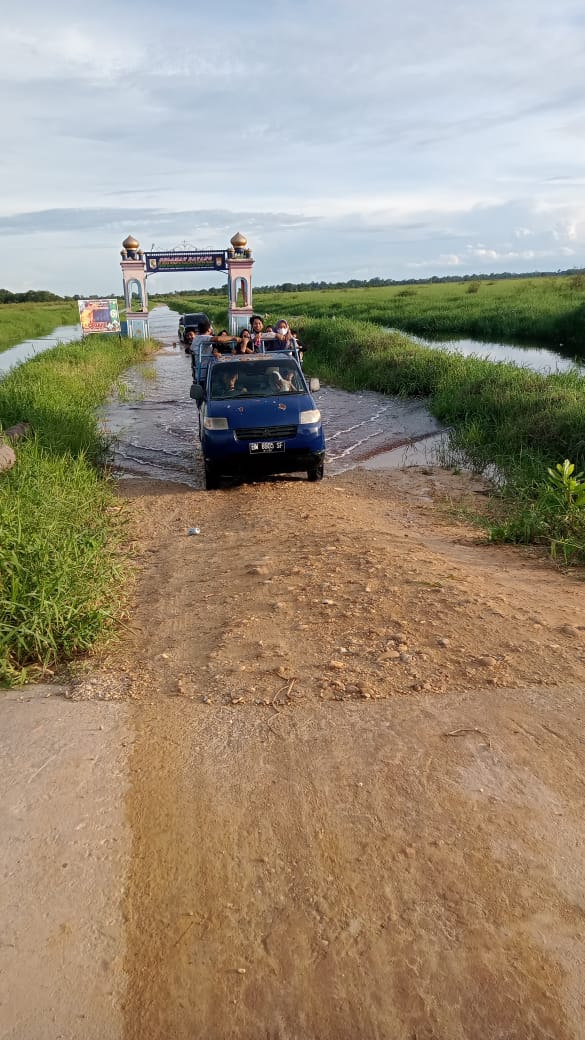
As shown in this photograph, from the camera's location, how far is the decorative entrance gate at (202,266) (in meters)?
31.3

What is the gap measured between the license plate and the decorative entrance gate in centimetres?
2288

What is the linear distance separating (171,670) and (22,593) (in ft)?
3.81

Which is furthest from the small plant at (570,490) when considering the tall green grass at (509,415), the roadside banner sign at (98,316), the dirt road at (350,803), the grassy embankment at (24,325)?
the grassy embankment at (24,325)

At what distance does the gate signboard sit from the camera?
3166 centimetres

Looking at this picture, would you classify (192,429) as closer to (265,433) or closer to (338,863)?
(265,433)

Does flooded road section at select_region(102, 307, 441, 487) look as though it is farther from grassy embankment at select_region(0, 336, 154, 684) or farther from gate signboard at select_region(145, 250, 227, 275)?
gate signboard at select_region(145, 250, 227, 275)

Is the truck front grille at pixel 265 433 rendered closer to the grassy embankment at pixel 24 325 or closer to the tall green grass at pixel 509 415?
the tall green grass at pixel 509 415

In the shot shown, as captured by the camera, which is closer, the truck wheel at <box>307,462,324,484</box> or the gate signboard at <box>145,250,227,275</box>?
Answer: the truck wheel at <box>307,462,324,484</box>

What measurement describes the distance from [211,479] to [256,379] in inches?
62.8

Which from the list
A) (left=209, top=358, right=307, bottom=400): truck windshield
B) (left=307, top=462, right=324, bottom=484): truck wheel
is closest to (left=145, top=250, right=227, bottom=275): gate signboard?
(left=209, top=358, right=307, bottom=400): truck windshield

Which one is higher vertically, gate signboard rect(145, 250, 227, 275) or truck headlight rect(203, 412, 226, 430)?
gate signboard rect(145, 250, 227, 275)

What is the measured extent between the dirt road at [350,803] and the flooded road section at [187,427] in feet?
18.9

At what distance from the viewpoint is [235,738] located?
3756mm

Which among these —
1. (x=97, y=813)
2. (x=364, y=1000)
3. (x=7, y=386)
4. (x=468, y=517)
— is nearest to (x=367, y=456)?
(x=468, y=517)
